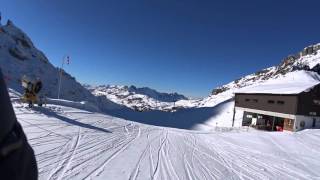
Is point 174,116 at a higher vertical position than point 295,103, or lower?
lower

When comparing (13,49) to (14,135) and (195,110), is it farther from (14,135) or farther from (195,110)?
(14,135)

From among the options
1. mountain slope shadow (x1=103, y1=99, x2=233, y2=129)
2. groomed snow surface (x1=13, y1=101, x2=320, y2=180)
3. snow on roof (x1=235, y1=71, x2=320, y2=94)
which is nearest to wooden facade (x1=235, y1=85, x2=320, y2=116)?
snow on roof (x1=235, y1=71, x2=320, y2=94)

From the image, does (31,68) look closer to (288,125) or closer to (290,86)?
(290,86)

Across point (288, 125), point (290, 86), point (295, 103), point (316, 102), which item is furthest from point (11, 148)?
point (290, 86)

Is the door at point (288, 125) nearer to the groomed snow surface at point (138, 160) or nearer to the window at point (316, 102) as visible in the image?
the window at point (316, 102)

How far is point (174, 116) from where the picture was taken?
6462cm

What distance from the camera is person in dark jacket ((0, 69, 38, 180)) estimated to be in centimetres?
112

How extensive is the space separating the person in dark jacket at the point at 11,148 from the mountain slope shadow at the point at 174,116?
2052 inches

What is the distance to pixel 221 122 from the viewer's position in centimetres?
6009

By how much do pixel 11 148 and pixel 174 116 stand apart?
63.8 metres

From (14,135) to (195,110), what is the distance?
235 feet

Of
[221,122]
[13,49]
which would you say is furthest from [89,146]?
[13,49]

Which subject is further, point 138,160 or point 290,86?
point 290,86

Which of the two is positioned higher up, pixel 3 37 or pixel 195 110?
pixel 3 37
